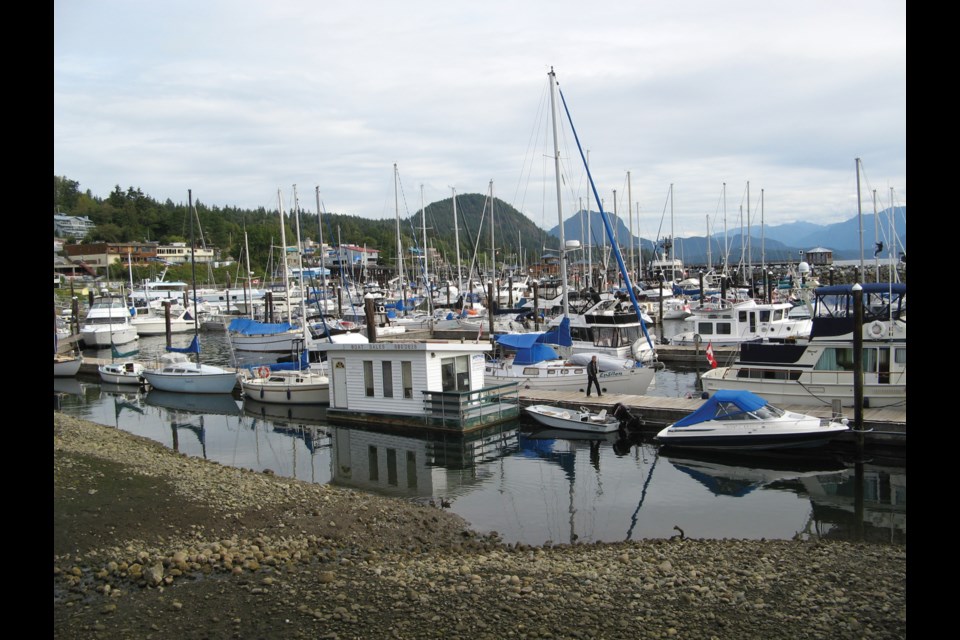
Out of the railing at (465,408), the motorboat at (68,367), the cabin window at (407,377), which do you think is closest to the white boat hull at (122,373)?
the motorboat at (68,367)

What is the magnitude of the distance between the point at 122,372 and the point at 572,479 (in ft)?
99.0

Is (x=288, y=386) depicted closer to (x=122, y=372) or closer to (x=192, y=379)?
(x=192, y=379)

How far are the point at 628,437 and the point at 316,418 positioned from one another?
43.0ft

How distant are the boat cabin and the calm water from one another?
738 millimetres

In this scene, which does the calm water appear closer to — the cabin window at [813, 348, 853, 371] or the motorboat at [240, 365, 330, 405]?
the motorboat at [240, 365, 330, 405]

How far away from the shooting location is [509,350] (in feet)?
121

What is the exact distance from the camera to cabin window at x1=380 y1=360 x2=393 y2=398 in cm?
2703

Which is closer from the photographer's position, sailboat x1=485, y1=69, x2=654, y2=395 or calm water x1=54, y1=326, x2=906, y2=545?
calm water x1=54, y1=326, x2=906, y2=545

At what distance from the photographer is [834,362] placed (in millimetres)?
24812

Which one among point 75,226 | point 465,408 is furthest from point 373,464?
point 75,226

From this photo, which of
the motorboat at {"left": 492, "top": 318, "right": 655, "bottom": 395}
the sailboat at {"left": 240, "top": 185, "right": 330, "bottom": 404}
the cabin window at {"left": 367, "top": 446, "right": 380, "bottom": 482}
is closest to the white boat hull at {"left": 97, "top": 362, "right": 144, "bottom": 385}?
the sailboat at {"left": 240, "top": 185, "right": 330, "bottom": 404}

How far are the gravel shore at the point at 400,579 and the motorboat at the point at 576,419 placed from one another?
949 cm

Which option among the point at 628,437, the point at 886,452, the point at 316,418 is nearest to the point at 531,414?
the point at 628,437
